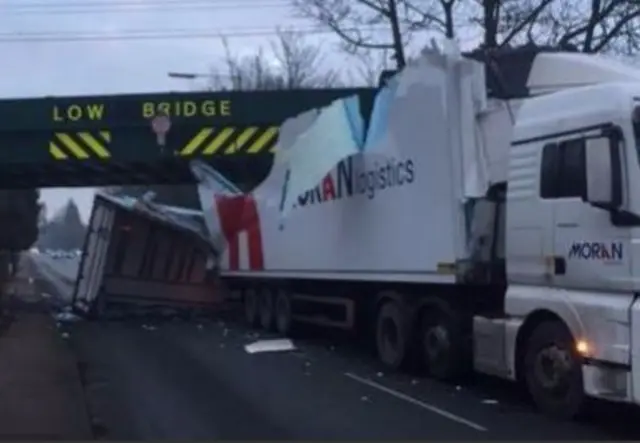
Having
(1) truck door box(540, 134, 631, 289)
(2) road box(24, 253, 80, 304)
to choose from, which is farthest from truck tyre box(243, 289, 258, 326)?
(2) road box(24, 253, 80, 304)

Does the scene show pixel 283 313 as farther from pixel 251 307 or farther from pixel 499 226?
pixel 499 226

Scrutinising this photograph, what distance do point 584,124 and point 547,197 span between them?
83 centimetres

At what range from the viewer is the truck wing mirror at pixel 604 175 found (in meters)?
11.4

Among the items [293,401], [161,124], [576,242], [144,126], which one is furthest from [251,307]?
[576,242]

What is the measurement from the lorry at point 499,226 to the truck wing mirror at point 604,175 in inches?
0.5

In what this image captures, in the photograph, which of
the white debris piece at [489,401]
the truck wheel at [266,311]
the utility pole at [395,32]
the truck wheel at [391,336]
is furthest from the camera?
the utility pole at [395,32]

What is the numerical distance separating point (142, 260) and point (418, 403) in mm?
15351

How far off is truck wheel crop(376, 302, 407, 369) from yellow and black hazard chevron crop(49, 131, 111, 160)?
382 inches

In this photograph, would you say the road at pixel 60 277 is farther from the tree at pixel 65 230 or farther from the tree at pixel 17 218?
the tree at pixel 65 230

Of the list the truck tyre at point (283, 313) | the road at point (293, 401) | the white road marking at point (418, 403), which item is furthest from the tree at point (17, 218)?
the white road marking at point (418, 403)

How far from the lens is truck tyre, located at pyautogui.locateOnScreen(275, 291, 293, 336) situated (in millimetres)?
22594

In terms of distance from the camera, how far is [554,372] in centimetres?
1238

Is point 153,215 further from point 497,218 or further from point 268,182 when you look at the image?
point 497,218

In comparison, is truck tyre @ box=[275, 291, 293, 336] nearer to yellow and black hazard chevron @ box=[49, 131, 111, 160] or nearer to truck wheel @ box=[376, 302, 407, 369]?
yellow and black hazard chevron @ box=[49, 131, 111, 160]
